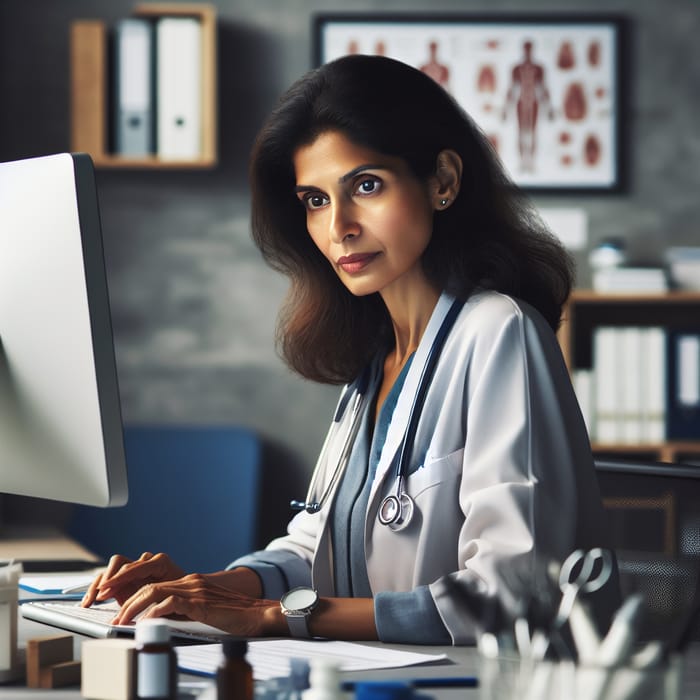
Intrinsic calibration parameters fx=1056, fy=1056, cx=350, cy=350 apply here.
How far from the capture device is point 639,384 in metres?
3.33

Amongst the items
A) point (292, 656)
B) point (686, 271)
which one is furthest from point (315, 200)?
point (686, 271)

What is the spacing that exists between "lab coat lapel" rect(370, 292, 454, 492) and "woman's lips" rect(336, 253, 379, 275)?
12 cm

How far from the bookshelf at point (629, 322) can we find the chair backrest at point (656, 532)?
1778mm

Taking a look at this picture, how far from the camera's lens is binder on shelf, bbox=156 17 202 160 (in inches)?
133

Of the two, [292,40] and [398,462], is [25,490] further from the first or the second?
[292,40]

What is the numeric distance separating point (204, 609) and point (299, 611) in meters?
0.11

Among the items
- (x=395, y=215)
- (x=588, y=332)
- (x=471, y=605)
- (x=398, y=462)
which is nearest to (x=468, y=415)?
(x=398, y=462)

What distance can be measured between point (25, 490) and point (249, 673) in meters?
0.47

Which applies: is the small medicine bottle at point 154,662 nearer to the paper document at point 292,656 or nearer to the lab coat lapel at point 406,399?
the paper document at point 292,656

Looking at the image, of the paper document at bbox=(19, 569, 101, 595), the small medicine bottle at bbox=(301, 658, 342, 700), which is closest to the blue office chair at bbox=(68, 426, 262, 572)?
the paper document at bbox=(19, 569, 101, 595)

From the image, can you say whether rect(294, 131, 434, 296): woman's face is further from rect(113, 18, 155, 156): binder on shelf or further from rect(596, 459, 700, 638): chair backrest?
rect(113, 18, 155, 156): binder on shelf

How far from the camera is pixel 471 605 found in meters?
0.74

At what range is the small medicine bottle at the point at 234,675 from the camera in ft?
2.73

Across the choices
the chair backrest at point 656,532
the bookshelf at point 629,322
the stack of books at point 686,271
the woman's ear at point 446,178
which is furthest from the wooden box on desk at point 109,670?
the stack of books at point 686,271
